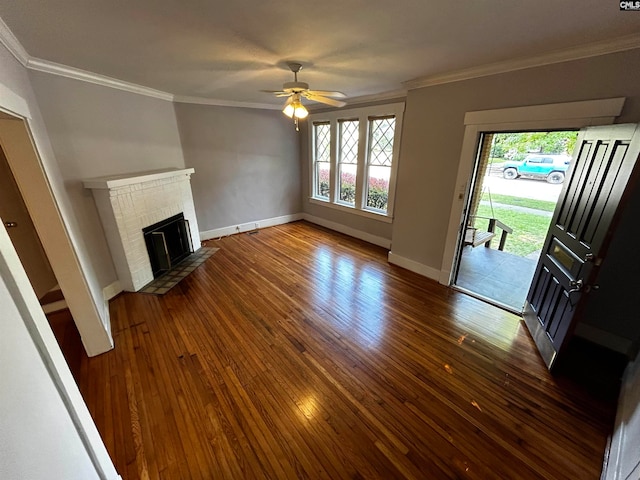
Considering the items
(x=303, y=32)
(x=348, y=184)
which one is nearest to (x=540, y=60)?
(x=303, y=32)

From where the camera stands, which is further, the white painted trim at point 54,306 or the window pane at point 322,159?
the window pane at point 322,159

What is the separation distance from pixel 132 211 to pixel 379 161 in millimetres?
3643

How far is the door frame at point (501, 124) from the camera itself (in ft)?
6.60

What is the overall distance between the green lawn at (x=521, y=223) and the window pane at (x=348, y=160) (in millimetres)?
2790

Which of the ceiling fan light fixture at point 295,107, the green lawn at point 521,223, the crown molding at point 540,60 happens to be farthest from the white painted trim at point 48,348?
the green lawn at point 521,223

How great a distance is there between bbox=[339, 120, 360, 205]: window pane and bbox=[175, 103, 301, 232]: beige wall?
1.17m

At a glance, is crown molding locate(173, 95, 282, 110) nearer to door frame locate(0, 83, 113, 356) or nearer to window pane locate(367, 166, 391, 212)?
window pane locate(367, 166, 391, 212)

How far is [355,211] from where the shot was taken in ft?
15.8

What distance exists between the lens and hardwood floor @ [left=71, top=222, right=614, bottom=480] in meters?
1.49

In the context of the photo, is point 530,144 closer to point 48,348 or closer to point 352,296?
point 352,296

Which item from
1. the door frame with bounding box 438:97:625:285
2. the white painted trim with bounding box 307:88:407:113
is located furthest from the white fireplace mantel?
the door frame with bounding box 438:97:625:285

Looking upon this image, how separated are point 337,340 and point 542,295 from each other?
1956mm

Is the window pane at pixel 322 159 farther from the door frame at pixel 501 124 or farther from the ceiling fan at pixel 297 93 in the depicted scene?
the door frame at pixel 501 124

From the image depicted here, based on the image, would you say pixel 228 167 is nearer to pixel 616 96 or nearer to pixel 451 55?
pixel 451 55
